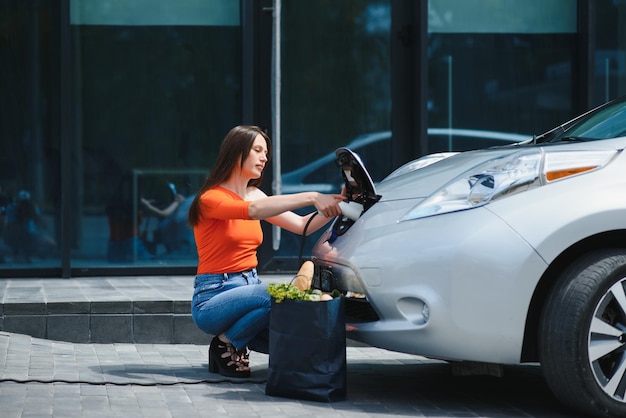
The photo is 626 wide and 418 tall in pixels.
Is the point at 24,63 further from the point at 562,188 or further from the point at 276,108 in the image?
the point at 562,188

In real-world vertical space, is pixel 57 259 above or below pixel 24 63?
below

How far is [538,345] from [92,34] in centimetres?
607

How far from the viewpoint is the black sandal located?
18.7ft

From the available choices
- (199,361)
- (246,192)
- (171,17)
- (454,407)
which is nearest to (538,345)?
(454,407)

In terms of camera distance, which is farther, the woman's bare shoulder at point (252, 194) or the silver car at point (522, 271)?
the woman's bare shoulder at point (252, 194)

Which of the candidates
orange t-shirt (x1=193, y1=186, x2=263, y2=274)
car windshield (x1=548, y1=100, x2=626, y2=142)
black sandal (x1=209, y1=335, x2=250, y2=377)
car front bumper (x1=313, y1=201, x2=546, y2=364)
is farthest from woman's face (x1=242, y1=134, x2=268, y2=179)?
car windshield (x1=548, y1=100, x2=626, y2=142)

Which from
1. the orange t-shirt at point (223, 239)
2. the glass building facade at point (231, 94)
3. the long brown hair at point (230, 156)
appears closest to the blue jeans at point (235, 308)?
the orange t-shirt at point (223, 239)

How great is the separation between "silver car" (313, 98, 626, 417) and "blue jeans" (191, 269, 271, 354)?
87 centimetres

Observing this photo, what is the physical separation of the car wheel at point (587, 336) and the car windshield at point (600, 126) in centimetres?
82

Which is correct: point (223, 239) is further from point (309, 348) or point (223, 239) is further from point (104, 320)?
point (104, 320)

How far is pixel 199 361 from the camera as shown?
6.41 meters

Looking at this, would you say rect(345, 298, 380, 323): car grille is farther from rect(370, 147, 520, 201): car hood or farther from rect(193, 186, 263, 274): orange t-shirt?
rect(193, 186, 263, 274): orange t-shirt

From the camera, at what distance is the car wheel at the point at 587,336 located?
4488mm

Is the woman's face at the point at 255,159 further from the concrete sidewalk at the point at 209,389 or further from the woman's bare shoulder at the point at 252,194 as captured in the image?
the concrete sidewalk at the point at 209,389
